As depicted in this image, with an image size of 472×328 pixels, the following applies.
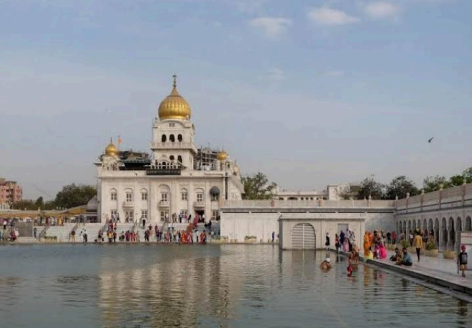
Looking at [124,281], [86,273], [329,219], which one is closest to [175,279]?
[124,281]

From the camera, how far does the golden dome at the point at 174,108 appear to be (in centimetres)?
10288

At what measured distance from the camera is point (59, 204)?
157000 millimetres

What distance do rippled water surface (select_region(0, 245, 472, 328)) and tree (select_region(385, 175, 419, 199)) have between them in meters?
80.5

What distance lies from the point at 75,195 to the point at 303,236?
351 ft

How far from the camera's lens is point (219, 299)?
19.9m

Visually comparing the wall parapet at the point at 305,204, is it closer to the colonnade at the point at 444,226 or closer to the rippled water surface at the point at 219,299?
the colonnade at the point at 444,226

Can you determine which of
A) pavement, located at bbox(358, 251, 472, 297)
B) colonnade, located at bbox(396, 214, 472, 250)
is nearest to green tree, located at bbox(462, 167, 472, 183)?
colonnade, located at bbox(396, 214, 472, 250)

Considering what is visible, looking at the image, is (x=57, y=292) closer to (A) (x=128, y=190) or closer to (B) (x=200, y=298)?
(B) (x=200, y=298)

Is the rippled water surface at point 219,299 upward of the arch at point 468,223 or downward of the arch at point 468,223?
downward

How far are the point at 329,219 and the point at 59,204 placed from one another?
375 ft

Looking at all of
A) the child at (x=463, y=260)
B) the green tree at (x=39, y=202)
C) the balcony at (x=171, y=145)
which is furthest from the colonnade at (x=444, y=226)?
the green tree at (x=39, y=202)

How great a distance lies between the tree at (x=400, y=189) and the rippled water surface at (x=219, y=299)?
80.5m

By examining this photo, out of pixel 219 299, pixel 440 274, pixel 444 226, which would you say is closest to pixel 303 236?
pixel 444 226

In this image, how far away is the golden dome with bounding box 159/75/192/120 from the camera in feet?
338
